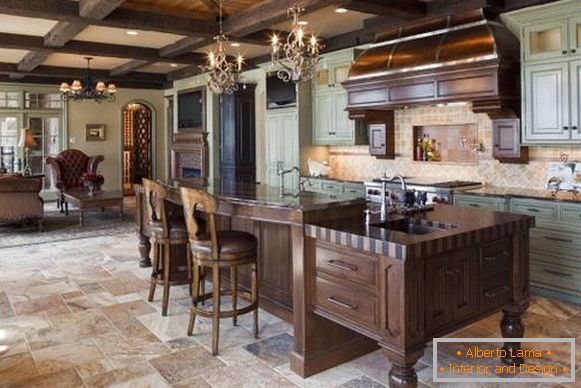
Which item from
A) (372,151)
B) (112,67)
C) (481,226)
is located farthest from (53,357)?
(112,67)

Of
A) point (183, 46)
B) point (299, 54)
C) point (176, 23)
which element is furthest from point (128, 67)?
point (299, 54)

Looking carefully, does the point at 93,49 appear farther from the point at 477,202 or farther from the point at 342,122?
the point at 477,202

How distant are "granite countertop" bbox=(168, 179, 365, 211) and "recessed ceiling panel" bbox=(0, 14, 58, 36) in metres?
3.58

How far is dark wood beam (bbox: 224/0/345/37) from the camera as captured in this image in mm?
4965

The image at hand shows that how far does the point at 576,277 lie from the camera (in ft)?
14.5

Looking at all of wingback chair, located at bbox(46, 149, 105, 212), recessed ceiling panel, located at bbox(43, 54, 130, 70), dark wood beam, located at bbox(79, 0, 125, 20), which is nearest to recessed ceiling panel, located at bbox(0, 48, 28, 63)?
recessed ceiling panel, located at bbox(43, 54, 130, 70)

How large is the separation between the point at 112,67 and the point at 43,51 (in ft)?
9.94

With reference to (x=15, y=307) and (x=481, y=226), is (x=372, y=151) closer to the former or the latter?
(x=481, y=226)

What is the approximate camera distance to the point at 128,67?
9.90 m

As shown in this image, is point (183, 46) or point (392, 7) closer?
point (392, 7)

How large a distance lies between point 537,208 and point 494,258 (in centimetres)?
200

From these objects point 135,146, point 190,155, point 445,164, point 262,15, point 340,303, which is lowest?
point 340,303

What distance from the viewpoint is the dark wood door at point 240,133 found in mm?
9273

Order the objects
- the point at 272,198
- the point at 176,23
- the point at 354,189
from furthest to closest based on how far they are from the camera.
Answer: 1. the point at 354,189
2. the point at 176,23
3. the point at 272,198
